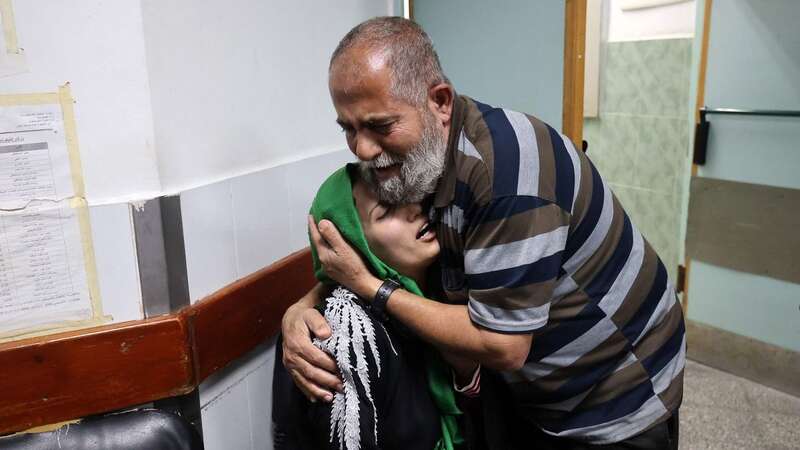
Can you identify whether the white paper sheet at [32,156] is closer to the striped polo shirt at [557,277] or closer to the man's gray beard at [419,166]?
the man's gray beard at [419,166]

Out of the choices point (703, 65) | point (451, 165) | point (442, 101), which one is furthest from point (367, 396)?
point (703, 65)

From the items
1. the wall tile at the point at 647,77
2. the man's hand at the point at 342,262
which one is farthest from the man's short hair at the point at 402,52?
the wall tile at the point at 647,77

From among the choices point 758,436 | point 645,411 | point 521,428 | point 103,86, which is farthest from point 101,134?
point 758,436

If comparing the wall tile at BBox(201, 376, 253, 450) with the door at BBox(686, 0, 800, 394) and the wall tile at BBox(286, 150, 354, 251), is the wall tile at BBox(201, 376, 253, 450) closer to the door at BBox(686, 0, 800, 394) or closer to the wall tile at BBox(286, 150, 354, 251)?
the wall tile at BBox(286, 150, 354, 251)

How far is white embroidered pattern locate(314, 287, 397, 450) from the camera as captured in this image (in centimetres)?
110

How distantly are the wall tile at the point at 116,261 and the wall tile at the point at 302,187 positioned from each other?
45 centimetres

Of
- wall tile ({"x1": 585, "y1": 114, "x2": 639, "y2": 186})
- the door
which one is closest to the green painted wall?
the door

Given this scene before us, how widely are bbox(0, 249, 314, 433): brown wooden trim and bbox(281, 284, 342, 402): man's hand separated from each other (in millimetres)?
155

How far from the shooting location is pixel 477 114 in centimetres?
108

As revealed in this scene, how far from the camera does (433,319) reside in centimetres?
107

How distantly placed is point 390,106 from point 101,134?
0.51 metres

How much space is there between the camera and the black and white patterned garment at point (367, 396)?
1.11 m

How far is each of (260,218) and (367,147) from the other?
43 centimetres

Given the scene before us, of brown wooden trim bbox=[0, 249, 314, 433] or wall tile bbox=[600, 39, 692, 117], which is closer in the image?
brown wooden trim bbox=[0, 249, 314, 433]
